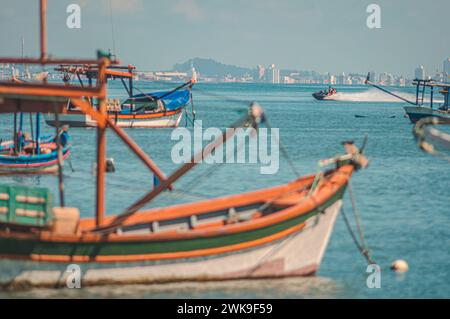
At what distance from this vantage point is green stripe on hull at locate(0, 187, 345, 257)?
1978cm

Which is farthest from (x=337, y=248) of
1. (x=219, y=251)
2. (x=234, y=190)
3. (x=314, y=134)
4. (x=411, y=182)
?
(x=314, y=134)

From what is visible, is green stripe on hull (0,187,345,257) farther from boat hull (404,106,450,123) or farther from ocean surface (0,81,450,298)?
boat hull (404,106,450,123)

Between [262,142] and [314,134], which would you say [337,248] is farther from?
[314,134]

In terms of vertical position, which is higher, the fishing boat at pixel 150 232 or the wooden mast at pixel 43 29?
the wooden mast at pixel 43 29

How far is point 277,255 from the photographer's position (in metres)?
21.1

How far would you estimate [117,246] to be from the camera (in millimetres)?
19938

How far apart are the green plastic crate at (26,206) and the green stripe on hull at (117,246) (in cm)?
61

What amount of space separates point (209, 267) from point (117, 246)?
90.2 inches

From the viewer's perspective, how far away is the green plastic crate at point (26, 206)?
65.9ft

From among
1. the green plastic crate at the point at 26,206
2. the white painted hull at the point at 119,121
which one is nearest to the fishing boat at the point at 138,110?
the white painted hull at the point at 119,121

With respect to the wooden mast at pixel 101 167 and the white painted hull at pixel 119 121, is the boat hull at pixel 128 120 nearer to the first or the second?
the white painted hull at pixel 119 121

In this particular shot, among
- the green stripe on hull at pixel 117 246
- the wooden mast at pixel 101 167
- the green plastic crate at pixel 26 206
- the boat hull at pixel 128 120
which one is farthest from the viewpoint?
the boat hull at pixel 128 120

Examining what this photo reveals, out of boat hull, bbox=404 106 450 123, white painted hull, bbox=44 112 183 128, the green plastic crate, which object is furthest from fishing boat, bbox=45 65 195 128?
the green plastic crate

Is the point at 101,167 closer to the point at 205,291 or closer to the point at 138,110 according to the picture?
the point at 205,291
